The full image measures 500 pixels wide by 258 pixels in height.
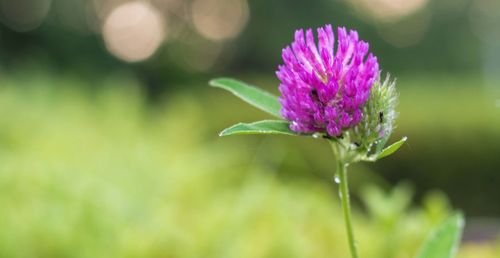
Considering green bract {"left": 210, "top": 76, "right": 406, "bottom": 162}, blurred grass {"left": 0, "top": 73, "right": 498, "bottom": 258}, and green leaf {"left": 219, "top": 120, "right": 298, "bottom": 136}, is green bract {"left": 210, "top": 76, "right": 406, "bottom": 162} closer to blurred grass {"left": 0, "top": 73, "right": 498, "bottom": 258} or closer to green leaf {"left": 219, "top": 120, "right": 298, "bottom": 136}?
green leaf {"left": 219, "top": 120, "right": 298, "bottom": 136}

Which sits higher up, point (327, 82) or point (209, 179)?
point (209, 179)

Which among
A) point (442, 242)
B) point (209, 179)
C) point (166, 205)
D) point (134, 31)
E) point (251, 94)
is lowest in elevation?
point (442, 242)

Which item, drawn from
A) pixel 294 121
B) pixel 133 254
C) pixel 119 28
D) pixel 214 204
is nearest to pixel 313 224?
pixel 214 204

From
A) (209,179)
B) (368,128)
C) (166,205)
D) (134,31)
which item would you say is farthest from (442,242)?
(134,31)

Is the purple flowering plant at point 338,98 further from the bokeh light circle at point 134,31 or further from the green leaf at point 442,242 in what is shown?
the bokeh light circle at point 134,31

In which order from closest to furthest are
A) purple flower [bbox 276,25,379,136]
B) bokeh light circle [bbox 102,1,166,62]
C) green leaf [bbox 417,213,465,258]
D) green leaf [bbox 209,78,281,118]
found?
purple flower [bbox 276,25,379,136] → green leaf [bbox 209,78,281,118] → green leaf [bbox 417,213,465,258] → bokeh light circle [bbox 102,1,166,62]

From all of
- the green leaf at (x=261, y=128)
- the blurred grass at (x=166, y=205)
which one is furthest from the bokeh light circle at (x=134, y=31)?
the green leaf at (x=261, y=128)

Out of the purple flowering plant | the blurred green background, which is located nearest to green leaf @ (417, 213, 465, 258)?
the purple flowering plant

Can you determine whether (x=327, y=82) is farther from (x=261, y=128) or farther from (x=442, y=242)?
(x=442, y=242)
